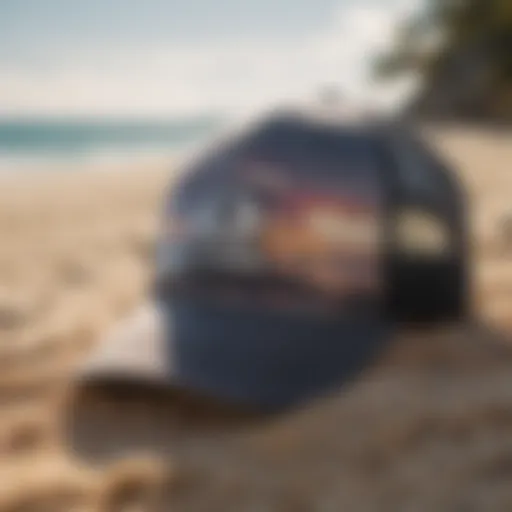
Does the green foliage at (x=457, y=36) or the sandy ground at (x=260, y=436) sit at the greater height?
the green foliage at (x=457, y=36)

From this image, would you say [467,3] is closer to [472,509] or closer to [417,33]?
[417,33]

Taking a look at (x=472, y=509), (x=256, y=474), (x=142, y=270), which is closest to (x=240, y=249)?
(x=256, y=474)

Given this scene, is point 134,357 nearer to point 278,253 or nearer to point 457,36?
point 278,253

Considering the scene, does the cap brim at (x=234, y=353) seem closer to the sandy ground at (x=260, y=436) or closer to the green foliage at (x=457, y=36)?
the sandy ground at (x=260, y=436)

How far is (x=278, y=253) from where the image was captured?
6.48 feet

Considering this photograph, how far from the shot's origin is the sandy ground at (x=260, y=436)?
1.39 metres

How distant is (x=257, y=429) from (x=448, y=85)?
43.5 feet

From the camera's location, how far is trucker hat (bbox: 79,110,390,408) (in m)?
1.88

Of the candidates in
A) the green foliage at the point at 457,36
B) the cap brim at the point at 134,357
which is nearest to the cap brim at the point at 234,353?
the cap brim at the point at 134,357

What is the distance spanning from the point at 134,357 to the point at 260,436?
1.06ft

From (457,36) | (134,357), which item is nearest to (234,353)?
(134,357)

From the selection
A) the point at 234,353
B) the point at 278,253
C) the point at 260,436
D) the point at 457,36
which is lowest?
the point at 260,436

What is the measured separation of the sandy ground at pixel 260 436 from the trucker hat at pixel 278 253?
0.44 feet

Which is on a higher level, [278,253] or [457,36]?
[457,36]
